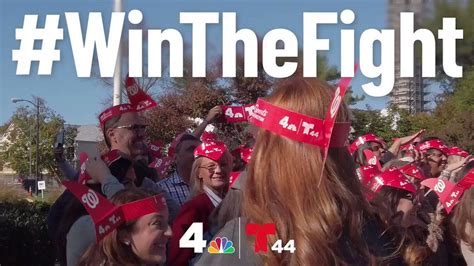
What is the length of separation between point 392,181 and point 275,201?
206 centimetres

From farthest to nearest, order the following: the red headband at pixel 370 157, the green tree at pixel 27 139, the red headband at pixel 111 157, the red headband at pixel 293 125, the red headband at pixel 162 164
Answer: the green tree at pixel 27 139 < the red headband at pixel 162 164 < the red headband at pixel 370 157 < the red headband at pixel 111 157 < the red headband at pixel 293 125

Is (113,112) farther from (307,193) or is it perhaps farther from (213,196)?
(307,193)

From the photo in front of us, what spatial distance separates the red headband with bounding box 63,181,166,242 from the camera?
8.81 ft

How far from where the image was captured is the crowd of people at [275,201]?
1.57 m

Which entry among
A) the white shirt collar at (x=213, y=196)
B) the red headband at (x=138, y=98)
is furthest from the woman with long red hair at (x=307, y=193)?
the red headband at (x=138, y=98)

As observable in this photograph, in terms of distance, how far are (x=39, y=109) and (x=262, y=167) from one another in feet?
99.2

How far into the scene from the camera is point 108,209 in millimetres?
2734

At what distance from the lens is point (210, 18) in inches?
196

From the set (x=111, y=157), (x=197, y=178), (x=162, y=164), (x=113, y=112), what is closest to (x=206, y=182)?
(x=197, y=178)

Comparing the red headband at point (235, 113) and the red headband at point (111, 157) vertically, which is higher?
the red headband at point (235, 113)

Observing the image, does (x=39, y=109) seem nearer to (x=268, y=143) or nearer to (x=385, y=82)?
(x=385, y=82)

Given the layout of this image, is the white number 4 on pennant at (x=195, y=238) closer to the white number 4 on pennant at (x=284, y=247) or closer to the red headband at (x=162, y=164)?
the white number 4 on pennant at (x=284, y=247)

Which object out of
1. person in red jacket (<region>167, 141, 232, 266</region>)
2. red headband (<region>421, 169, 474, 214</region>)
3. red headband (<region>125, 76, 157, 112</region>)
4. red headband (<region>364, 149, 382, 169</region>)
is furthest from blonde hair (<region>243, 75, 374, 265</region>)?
red headband (<region>364, 149, 382, 169</region>)

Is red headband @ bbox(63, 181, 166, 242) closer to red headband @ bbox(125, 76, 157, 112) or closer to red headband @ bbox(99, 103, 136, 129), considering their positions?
red headband @ bbox(99, 103, 136, 129)
